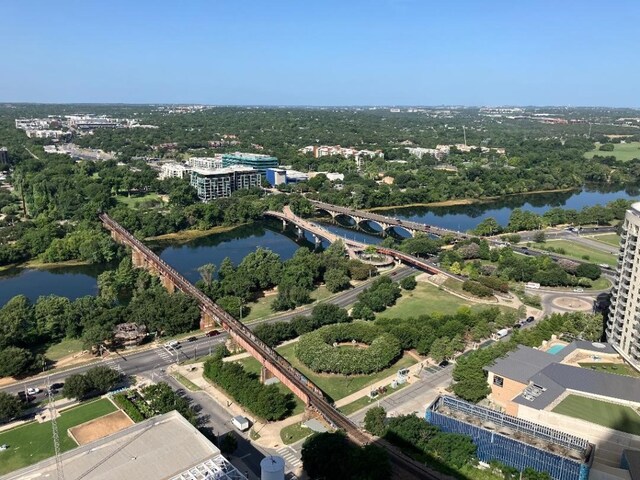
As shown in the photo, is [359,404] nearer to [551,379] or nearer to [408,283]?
[551,379]

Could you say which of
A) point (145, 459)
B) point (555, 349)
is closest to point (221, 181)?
point (555, 349)

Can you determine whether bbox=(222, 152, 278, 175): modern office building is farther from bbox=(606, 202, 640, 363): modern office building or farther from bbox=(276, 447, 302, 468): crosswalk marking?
bbox=(276, 447, 302, 468): crosswalk marking

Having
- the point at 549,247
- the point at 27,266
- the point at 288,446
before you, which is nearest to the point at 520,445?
the point at 288,446

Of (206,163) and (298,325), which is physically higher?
(206,163)

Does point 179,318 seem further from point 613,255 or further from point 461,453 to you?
point 613,255

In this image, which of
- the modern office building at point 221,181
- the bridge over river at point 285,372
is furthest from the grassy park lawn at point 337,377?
the modern office building at point 221,181

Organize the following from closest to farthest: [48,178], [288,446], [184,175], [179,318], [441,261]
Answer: [288,446] → [179,318] → [441,261] → [48,178] → [184,175]
